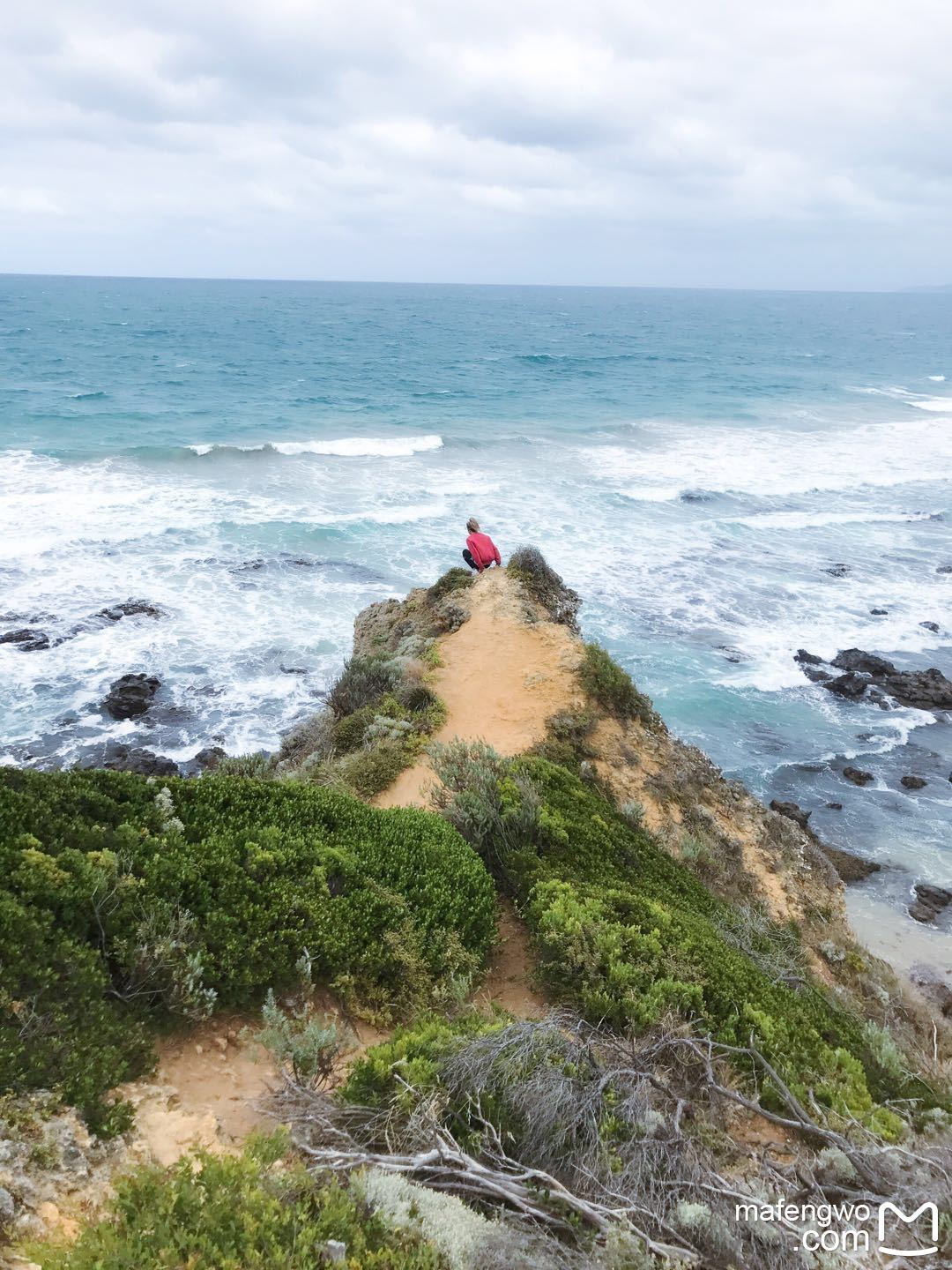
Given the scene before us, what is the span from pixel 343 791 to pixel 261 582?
16928 mm

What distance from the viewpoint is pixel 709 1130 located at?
4.24 metres

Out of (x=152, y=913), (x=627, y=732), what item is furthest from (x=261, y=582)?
(x=152, y=913)

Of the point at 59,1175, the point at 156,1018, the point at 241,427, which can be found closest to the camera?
the point at 59,1175

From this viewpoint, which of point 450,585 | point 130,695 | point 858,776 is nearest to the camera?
point 450,585

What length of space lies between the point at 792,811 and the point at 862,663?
26.0 feet

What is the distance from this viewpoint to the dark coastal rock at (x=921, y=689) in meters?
19.7

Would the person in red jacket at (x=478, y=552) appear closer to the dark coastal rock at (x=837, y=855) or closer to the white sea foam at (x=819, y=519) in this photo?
the dark coastal rock at (x=837, y=855)

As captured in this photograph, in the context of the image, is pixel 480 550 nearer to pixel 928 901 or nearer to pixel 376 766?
pixel 376 766

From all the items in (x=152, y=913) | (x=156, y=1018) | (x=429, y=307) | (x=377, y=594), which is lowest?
(x=377, y=594)

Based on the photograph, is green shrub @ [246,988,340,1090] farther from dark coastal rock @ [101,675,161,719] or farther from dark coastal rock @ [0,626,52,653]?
dark coastal rock @ [0,626,52,653]

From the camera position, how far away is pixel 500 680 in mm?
11523

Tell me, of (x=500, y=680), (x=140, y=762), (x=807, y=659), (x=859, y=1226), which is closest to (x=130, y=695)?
(x=140, y=762)

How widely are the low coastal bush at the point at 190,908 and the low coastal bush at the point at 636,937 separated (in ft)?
1.88

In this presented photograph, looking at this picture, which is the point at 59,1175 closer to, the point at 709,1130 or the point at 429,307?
the point at 709,1130
